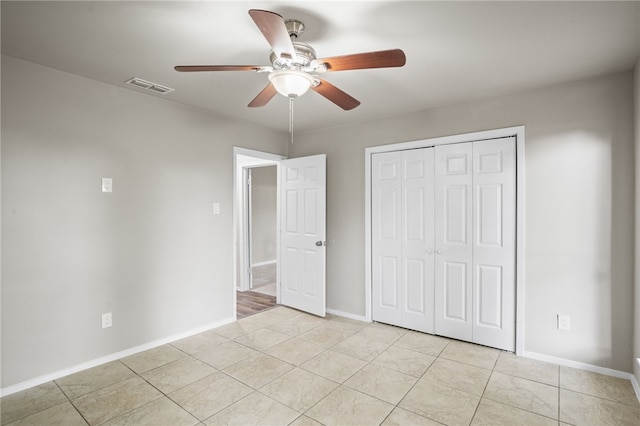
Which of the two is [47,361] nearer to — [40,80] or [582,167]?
[40,80]

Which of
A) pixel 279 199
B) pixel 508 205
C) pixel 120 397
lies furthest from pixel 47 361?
pixel 508 205

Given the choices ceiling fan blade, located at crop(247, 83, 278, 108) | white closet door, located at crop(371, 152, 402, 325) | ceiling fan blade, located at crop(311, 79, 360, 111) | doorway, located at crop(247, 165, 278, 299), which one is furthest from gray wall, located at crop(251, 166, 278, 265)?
ceiling fan blade, located at crop(311, 79, 360, 111)

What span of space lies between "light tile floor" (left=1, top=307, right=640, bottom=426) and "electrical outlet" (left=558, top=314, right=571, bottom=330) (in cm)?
35

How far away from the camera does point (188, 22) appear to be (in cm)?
189

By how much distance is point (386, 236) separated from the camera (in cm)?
378

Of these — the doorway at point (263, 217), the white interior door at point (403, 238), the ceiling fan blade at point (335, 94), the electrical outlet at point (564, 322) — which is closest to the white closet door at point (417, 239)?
the white interior door at point (403, 238)

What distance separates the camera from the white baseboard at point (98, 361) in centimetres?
237

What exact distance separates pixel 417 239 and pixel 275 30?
2.70 metres

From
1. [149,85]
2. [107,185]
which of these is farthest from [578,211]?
[107,185]

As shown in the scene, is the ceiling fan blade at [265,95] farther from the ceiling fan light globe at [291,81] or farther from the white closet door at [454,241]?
the white closet door at [454,241]

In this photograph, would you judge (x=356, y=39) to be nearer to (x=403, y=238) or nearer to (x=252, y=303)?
(x=403, y=238)

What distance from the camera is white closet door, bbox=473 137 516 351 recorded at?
9.91ft

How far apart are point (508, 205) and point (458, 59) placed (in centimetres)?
145

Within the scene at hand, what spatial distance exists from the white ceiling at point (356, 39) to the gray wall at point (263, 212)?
4501mm
